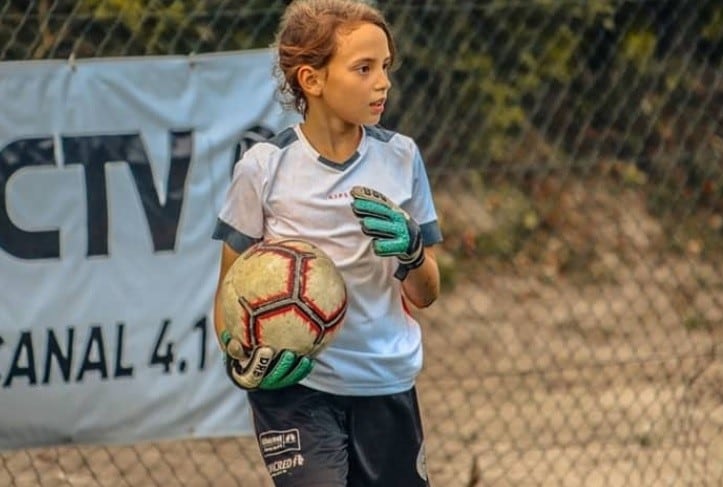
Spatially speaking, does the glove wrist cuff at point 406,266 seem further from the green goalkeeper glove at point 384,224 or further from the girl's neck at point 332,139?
the girl's neck at point 332,139

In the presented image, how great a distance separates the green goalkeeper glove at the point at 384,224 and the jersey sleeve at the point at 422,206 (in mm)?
320

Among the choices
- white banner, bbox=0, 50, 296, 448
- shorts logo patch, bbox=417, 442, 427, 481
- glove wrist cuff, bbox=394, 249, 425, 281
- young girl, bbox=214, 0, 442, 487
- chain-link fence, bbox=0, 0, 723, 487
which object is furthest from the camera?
chain-link fence, bbox=0, 0, 723, 487

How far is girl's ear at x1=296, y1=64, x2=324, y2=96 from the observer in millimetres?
3729

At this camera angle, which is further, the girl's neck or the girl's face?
the girl's neck

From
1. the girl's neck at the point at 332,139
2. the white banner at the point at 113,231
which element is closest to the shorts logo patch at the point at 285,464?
the girl's neck at the point at 332,139

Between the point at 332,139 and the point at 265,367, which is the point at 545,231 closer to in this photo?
the point at 332,139

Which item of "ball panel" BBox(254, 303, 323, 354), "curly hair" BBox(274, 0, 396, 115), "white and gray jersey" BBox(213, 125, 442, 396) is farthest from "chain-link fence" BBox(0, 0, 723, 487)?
"ball panel" BBox(254, 303, 323, 354)

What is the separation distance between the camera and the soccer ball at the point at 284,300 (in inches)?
136

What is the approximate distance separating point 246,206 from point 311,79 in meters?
0.35

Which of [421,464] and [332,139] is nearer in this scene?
[332,139]

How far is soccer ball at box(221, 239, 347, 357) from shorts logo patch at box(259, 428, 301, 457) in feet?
0.98

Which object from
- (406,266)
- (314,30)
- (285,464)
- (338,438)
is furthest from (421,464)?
(314,30)

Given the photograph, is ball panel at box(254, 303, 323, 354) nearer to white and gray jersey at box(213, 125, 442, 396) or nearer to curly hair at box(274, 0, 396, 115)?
white and gray jersey at box(213, 125, 442, 396)

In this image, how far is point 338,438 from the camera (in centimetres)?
380
